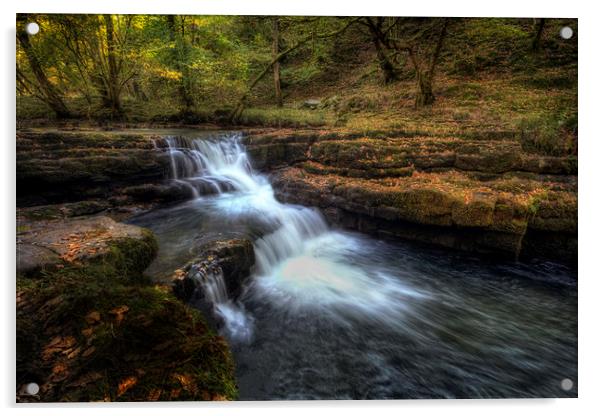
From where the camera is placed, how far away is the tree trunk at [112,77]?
295cm

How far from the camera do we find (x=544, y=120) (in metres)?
3.23

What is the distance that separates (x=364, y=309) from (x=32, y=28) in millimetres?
3805

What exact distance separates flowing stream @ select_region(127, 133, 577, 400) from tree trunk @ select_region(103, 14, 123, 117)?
0.69m

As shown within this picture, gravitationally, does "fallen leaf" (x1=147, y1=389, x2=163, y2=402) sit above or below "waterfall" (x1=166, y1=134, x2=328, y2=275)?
below

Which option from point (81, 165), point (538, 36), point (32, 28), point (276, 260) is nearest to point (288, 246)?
point (276, 260)

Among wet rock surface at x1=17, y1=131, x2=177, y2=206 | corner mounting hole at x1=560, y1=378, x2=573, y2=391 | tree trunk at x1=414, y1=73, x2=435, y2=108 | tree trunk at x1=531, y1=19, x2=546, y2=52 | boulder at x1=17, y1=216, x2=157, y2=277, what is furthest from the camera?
tree trunk at x1=414, y1=73, x2=435, y2=108

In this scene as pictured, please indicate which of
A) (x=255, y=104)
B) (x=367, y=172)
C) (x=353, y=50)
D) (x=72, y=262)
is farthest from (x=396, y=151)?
(x=72, y=262)

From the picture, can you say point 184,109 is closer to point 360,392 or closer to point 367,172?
point 367,172

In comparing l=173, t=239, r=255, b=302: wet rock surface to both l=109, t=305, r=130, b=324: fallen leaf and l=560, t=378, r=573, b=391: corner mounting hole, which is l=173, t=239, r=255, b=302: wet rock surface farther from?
l=560, t=378, r=573, b=391: corner mounting hole

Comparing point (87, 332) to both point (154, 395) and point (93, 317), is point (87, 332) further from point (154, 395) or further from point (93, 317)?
point (154, 395)

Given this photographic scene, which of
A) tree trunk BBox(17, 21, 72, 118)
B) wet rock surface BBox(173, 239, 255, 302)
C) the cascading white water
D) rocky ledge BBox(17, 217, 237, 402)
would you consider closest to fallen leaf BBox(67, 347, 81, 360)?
rocky ledge BBox(17, 217, 237, 402)

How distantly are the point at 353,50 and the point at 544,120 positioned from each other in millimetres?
2222

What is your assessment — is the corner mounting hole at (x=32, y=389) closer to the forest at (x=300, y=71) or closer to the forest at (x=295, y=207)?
the forest at (x=295, y=207)

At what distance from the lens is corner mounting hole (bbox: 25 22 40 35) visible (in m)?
2.71
